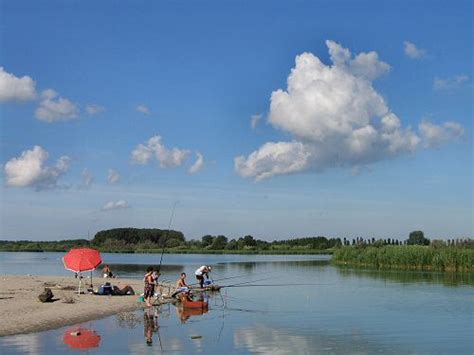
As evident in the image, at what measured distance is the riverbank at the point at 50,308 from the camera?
69.5 ft

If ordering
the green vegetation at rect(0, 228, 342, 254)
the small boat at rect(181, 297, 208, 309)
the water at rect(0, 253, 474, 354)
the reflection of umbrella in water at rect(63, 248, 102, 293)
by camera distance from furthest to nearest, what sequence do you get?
the green vegetation at rect(0, 228, 342, 254) < the reflection of umbrella in water at rect(63, 248, 102, 293) < the small boat at rect(181, 297, 208, 309) < the water at rect(0, 253, 474, 354)

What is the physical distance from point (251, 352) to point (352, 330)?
613 cm

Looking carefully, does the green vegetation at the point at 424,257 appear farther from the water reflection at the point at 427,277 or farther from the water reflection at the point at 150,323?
the water reflection at the point at 150,323

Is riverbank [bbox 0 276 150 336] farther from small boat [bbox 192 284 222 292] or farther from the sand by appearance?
small boat [bbox 192 284 222 292]

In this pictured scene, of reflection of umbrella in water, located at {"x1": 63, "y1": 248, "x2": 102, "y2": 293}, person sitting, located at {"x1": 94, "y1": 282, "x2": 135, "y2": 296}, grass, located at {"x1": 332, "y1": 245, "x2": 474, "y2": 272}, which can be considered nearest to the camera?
reflection of umbrella in water, located at {"x1": 63, "y1": 248, "x2": 102, "y2": 293}

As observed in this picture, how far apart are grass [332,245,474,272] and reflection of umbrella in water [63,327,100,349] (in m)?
40.6

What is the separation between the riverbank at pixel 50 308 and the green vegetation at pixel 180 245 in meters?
117

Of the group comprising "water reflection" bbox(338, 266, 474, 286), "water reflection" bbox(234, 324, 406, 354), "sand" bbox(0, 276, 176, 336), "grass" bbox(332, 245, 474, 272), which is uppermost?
"grass" bbox(332, 245, 474, 272)

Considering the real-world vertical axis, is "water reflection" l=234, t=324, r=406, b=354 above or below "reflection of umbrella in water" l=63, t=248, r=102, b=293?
below

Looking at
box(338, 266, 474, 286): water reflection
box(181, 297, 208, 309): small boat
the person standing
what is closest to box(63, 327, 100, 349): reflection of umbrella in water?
the person standing

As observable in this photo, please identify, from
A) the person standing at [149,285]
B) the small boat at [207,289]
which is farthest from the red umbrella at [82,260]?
the small boat at [207,289]

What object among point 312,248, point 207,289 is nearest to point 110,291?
point 207,289

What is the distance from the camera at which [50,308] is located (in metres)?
25.4

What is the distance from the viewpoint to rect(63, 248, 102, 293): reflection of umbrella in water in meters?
29.2
